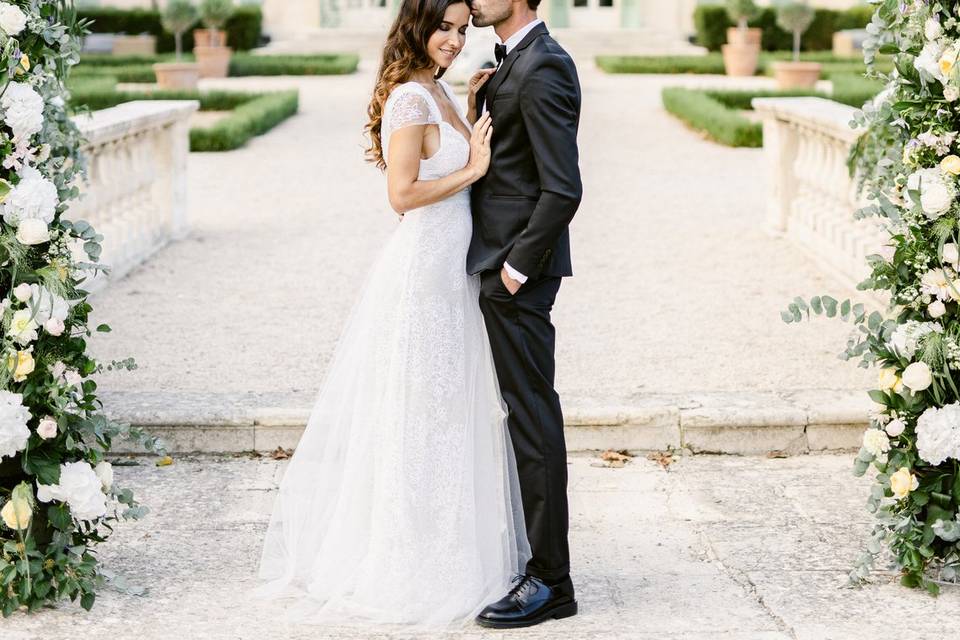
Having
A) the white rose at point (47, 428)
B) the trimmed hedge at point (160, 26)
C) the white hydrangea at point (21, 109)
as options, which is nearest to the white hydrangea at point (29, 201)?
the white hydrangea at point (21, 109)

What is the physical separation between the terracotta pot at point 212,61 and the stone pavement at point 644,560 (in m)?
19.2

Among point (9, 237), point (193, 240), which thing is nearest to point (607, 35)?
point (193, 240)

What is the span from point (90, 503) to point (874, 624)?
2.06 metres

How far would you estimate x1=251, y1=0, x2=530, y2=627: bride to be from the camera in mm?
3619

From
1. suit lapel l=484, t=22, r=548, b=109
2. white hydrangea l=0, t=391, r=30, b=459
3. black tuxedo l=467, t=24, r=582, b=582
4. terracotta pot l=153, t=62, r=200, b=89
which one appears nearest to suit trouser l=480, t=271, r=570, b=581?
black tuxedo l=467, t=24, r=582, b=582

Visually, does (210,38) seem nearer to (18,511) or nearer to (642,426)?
(642,426)

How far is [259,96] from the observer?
1764 centimetres

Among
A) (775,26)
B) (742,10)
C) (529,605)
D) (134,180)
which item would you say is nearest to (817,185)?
(134,180)

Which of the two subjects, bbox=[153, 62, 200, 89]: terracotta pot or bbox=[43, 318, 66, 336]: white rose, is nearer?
bbox=[43, 318, 66, 336]: white rose

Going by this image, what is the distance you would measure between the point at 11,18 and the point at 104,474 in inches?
47.7

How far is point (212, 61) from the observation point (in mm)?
23281

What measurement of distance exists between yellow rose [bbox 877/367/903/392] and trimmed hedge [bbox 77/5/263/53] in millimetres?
26098

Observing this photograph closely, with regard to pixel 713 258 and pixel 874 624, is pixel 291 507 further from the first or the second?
pixel 713 258

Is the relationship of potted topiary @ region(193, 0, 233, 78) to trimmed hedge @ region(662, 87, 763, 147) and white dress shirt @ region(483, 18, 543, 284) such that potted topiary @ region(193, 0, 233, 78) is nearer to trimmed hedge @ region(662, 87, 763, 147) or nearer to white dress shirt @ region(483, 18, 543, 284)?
trimmed hedge @ region(662, 87, 763, 147)
